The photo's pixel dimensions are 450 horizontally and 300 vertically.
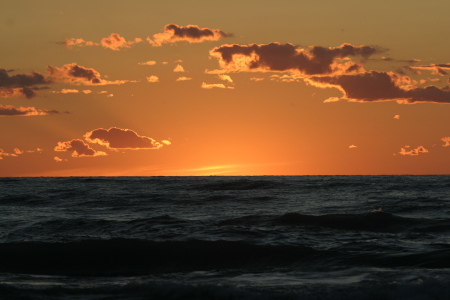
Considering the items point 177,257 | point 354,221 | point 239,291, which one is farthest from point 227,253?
point 354,221

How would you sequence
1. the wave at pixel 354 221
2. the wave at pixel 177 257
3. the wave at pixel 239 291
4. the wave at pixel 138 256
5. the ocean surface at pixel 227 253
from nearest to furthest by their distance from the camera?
1. the wave at pixel 239 291
2. the ocean surface at pixel 227 253
3. the wave at pixel 177 257
4. the wave at pixel 138 256
5. the wave at pixel 354 221

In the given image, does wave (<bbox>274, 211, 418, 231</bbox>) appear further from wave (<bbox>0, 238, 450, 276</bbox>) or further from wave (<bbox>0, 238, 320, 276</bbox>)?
wave (<bbox>0, 238, 320, 276</bbox>)

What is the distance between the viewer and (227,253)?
2119 cm

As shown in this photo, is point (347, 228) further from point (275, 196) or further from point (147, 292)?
point (275, 196)

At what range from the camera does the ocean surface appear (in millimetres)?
14820

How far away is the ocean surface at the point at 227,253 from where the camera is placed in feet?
48.6

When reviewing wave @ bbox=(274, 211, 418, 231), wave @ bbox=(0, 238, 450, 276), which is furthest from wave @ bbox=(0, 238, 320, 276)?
wave @ bbox=(274, 211, 418, 231)

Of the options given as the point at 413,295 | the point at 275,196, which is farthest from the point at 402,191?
the point at 413,295

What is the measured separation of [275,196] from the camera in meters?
48.0

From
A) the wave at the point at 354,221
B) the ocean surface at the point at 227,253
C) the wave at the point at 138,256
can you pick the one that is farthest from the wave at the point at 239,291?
the wave at the point at 354,221

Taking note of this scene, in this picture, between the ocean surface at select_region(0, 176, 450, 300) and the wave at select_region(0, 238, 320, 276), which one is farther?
the wave at select_region(0, 238, 320, 276)

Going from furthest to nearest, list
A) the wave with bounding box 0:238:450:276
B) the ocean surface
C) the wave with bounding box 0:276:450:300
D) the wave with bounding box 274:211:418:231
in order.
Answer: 1. the wave with bounding box 274:211:418:231
2. the wave with bounding box 0:238:450:276
3. the ocean surface
4. the wave with bounding box 0:276:450:300

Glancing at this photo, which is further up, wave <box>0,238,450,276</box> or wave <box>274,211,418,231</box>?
wave <box>274,211,418,231</box>

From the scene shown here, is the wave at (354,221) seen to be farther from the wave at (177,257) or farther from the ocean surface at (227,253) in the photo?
the wave at (177,257)
